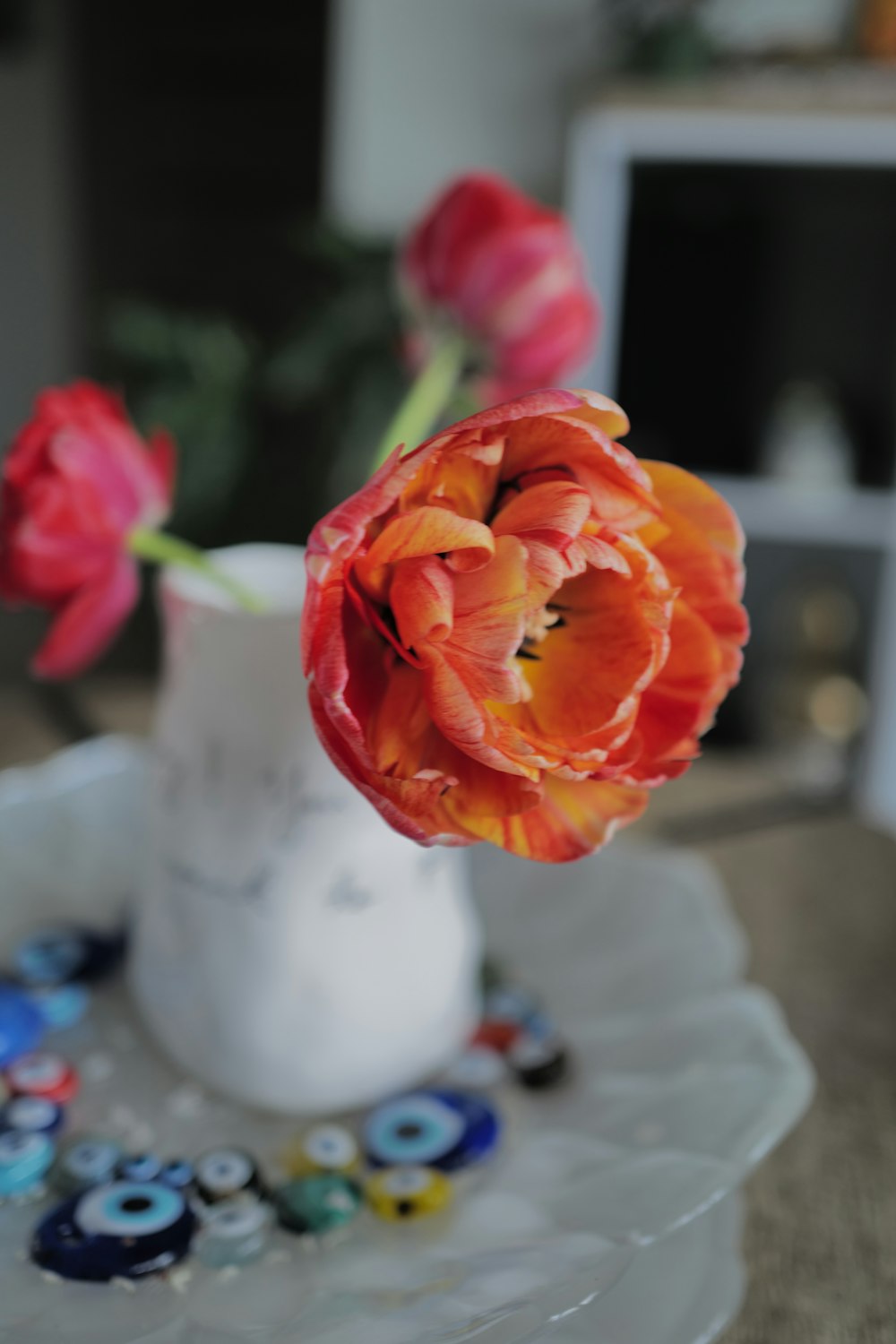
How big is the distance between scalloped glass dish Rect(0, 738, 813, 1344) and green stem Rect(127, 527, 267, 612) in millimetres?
168

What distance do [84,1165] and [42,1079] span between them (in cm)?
5

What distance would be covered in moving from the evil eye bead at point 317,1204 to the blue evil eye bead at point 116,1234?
29mm

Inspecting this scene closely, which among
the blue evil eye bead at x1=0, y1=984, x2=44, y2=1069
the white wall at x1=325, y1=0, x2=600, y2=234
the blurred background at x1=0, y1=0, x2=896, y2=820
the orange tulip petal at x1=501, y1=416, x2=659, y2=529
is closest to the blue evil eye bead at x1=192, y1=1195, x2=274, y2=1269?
the blue evil eye bead at x1=0, y1=984, x2=44, y2=1069

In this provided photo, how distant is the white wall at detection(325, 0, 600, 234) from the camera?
1833 millimetres

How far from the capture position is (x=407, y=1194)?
0.36 m

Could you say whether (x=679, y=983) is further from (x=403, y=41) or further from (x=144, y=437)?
(x=403, y=41)

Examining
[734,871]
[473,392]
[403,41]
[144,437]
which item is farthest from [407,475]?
[403,41]

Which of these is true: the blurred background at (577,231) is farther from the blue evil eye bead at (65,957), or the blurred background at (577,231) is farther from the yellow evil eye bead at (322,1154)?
the yellow evil eye bead at (322,1154)

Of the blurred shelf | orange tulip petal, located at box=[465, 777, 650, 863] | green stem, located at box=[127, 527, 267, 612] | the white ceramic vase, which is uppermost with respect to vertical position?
green stem, located at box=[127, 527, 267, 612]

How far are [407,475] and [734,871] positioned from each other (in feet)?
1.41

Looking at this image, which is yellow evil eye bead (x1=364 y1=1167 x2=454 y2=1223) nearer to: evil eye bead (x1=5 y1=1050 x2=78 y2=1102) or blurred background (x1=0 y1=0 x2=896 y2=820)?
evil eye bead (x1=5 y1=1050 x2=78 y2=1102)

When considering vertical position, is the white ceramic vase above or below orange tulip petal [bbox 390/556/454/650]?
below

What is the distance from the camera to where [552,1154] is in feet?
1.27

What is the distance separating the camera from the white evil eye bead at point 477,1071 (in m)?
0.42
